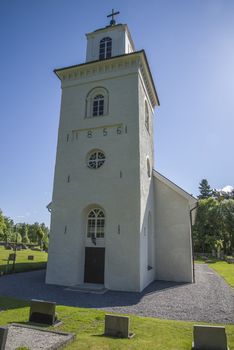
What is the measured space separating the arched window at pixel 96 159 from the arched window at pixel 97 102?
8.84 ft

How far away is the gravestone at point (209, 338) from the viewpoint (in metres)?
5.48

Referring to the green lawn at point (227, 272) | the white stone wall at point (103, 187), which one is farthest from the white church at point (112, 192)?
the green lawn at point (227, 272)

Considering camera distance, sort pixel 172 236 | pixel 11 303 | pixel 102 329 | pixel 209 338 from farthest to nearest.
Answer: pixel 172 236 < pixel 11 303 < pixel 102 329 < pixel 209 338

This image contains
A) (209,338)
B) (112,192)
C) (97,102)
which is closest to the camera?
(209,338)

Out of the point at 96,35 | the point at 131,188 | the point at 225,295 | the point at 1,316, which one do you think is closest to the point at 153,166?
the point at 131,188

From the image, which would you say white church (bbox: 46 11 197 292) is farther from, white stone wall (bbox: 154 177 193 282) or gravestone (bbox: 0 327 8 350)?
gravestone (bbox: 0 327 8 350)

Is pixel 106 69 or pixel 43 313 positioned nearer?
pixel 43 313

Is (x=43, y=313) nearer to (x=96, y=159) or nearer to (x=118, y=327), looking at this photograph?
(x=118, y=327)

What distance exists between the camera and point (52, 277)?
14102 mm

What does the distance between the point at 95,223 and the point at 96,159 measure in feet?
13.4

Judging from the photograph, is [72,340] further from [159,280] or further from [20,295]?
[159,280]

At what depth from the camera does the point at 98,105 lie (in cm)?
1689

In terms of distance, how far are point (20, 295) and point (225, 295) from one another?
9740mm

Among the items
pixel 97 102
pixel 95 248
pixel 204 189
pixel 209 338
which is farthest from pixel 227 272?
pixel 204 189
